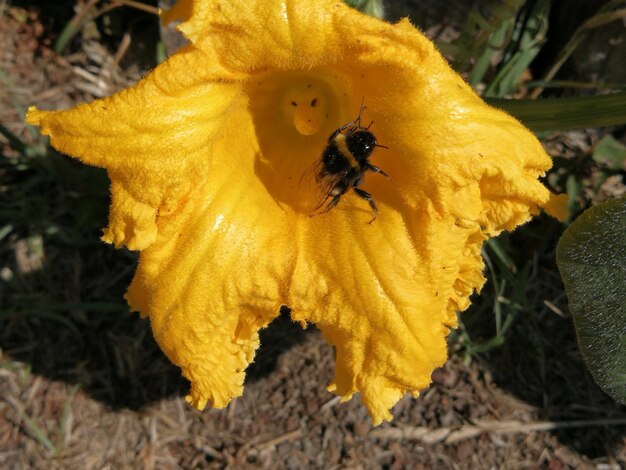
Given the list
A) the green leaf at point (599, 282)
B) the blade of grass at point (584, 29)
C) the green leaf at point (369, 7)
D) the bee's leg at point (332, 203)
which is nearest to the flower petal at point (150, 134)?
the bee's leg at point (332, 203)

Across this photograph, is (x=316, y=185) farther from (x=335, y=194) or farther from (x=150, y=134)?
(x=150, y=134)

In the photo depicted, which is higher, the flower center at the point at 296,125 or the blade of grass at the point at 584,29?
the blade of grass at the point at 584,29

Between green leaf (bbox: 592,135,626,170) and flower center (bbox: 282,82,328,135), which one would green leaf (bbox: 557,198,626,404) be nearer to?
flower center (bbox: 282,82,328,135)

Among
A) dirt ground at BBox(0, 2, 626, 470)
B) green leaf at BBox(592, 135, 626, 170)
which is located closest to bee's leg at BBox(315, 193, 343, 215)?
dirt ground at BBox(0, 2, 626, 470)

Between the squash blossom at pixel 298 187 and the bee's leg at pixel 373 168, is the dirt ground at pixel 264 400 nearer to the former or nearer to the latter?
the squash blossom at pixel 298 187

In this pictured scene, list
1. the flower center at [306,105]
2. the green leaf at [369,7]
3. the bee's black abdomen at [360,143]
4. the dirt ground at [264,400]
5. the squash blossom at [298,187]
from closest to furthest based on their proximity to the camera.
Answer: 1. the squash blossom at [298,187]
2. the bee's black abdomen at [360,143]
3. the flower center at [306,105]
4. the green leaf at [369,7]
5. the dirt ground at [264,400]

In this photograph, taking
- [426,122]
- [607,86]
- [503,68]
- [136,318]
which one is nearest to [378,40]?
[426,122]

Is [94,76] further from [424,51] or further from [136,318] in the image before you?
[424,51]
